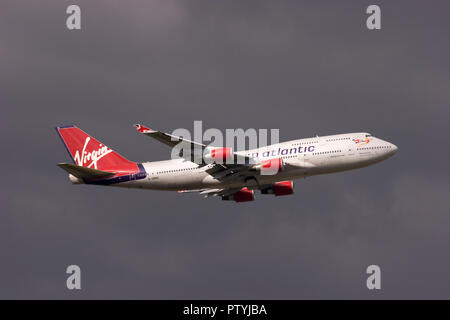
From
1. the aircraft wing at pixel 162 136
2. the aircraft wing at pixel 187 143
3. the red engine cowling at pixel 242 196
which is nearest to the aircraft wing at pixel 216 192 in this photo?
the red engine cowling at pixel 242 196

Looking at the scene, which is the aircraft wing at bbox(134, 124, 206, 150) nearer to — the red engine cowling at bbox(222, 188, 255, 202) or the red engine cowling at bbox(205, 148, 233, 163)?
the red engine cowling at bbox(205, 148, 233, 163)

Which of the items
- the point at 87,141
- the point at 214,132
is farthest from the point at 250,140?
the point at 87,141

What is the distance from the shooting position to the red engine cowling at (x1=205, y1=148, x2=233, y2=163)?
74.6 m

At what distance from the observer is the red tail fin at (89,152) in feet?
270

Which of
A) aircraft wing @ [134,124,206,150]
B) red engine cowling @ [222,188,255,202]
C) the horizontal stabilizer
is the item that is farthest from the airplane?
red engine cowling @ [222,188,255,202]

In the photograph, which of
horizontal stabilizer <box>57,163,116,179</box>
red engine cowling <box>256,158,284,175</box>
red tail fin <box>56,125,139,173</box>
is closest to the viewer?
red engine cowling <box>256,158,284,175</box>

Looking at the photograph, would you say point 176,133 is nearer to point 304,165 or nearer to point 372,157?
point 304,165

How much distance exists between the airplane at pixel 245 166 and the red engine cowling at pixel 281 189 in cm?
213

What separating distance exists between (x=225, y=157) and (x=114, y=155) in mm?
13485

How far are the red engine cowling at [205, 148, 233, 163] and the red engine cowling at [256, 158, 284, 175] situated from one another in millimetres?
3320

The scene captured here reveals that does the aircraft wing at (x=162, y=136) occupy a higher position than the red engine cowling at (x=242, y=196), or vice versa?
the aircraft wing at (x=162, y=136)

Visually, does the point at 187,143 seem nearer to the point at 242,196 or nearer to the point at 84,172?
the point at 84,172

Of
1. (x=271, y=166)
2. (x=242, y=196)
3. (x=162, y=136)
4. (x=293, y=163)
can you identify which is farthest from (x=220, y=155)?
(x=242, y=196)

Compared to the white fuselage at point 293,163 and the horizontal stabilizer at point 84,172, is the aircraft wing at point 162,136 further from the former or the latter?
the horizontal stabilizer at point 84,172
